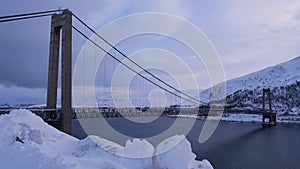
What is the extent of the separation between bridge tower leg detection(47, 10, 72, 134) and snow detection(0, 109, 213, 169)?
6734 mm

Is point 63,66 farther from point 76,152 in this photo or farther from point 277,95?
point 277,95

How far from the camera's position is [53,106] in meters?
18.0

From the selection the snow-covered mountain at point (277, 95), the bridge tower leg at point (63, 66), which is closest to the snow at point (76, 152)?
the bridge tower leg at point (63, 66)

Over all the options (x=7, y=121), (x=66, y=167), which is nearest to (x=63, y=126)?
(x=7, y=121)

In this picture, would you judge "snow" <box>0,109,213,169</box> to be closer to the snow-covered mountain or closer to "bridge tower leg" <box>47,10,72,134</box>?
"bridge tower leg" <box>47,10,72,134</box>

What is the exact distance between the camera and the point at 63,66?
17.0 metres

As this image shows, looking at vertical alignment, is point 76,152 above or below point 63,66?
below

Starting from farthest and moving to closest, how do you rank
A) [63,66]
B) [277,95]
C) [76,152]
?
[277,95], [63,66], [76,152]

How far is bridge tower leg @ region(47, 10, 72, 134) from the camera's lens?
16.8 metres

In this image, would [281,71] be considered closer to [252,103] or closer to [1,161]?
[252,103]

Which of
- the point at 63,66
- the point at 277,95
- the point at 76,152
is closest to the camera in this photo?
the point at 76,152

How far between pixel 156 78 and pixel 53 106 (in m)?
17.3

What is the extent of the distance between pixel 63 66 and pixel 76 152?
936 cm

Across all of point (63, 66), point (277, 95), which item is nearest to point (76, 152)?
point (63, 66)
